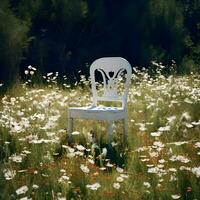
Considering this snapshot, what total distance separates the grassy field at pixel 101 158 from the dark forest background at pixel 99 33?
5.44 m

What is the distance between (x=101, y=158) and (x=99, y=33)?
394 inches

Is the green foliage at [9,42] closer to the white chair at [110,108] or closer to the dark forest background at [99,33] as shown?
the dark forest background at [99,33]

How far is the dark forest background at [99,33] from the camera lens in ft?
39.1

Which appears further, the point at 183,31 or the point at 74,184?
the point at 183,31

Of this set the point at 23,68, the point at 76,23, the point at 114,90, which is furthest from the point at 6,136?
the point at 76,23

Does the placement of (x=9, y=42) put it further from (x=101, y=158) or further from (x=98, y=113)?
(x=101, y=158)

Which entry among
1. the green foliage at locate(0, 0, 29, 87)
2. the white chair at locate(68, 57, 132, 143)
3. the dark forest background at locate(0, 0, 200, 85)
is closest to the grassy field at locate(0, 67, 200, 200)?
the white chair at locate(68, 57, 132, 143)

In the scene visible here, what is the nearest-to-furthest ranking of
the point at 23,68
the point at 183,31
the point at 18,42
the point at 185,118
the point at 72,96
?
1. the point at 185,118
2. the point at 72,96
3. the point at 18,42
4. the point at 23,68
5. the point at 183,31

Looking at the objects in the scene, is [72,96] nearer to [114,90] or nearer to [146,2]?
[114,90]

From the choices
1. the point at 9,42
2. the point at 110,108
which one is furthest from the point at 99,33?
the point at 110,108

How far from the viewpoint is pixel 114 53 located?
43.8 feet

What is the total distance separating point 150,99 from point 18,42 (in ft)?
12.8

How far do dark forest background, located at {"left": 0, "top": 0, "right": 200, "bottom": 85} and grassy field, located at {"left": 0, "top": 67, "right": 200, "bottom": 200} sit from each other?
5.44 m

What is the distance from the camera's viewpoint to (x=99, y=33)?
13.4 metres
